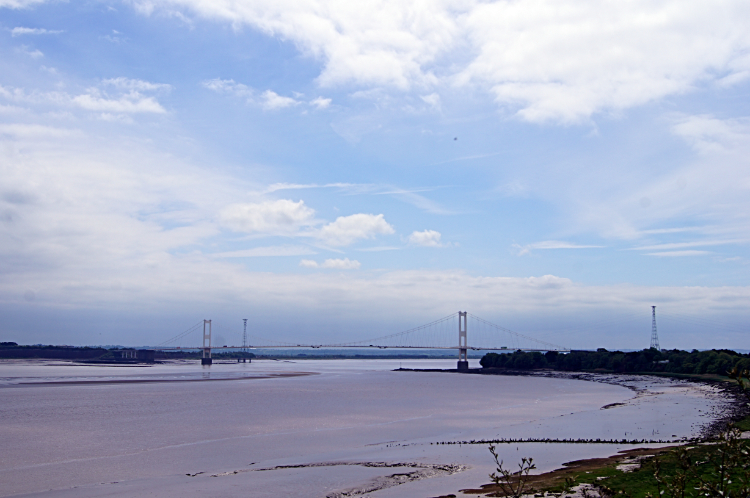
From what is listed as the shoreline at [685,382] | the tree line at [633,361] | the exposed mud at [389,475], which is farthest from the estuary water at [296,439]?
the tree line at [633,361]

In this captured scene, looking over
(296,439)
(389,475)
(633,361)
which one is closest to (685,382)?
(633,361)

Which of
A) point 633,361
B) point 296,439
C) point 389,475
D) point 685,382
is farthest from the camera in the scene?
point 633,361

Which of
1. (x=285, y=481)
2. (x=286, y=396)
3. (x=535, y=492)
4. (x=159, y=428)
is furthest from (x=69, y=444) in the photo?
(x=286, y=396)

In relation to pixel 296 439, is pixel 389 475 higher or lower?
higher

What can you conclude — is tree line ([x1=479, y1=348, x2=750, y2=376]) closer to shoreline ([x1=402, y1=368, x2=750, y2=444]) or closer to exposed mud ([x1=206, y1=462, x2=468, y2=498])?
shoreline ([x1=402, y1=368, x2=750, y2=444])

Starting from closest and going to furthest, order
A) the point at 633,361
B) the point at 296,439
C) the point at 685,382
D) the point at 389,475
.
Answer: the point at 389,475, the point at 296,439, the point at 685,382, the point at 633,361

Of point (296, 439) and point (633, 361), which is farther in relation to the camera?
point (633, 361)

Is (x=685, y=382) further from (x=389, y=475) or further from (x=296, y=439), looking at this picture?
(x=389, y=475)

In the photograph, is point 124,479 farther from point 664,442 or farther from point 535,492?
point 664,442

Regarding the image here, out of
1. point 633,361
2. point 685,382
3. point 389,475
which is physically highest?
point 389,475
